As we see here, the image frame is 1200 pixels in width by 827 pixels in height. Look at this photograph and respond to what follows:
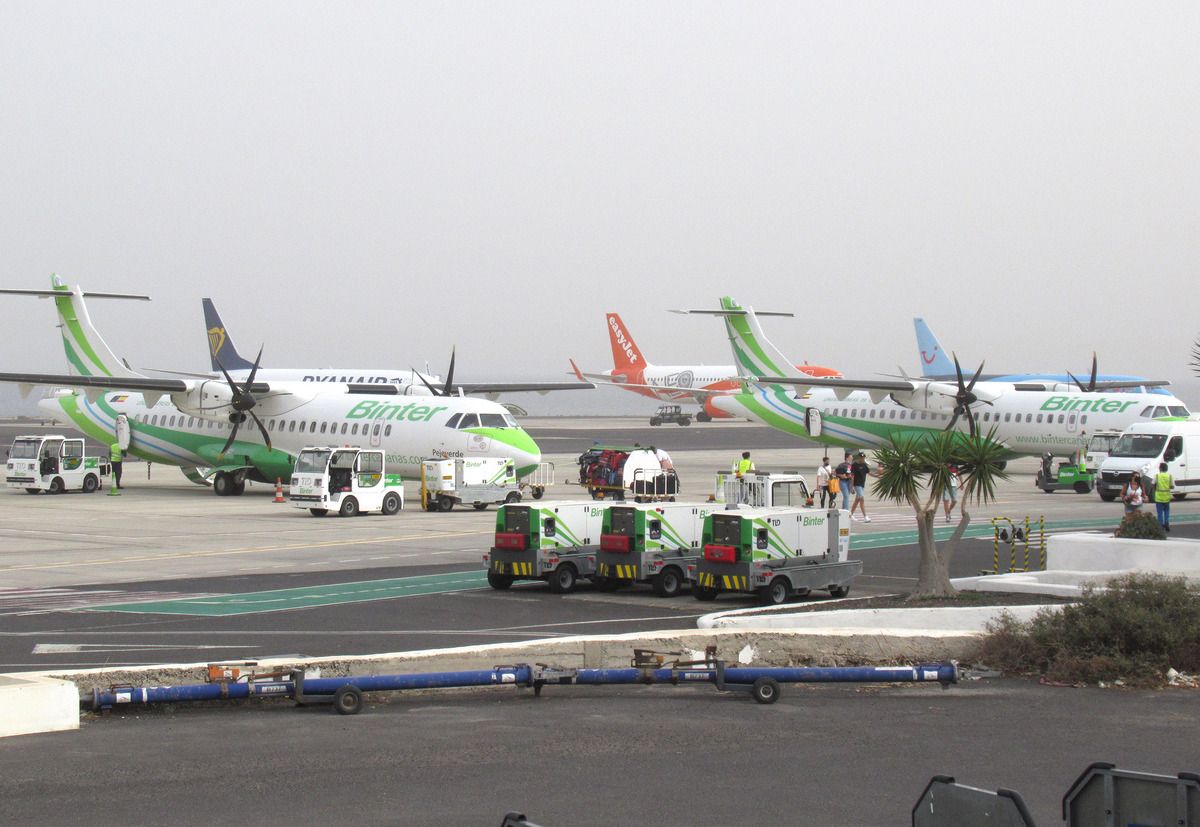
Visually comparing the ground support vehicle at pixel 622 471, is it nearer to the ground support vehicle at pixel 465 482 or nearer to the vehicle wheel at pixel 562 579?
the ground support vehicle at pixel 465 482

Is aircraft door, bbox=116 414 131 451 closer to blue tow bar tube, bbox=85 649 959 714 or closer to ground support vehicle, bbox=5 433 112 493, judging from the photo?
ground support vehicle, bbox=5 433 112 493

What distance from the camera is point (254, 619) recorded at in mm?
17375

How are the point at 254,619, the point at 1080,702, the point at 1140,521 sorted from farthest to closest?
the point at 1140,521, the point at 254,619, the point at 1080,702

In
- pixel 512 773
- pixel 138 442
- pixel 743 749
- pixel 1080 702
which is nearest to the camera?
pixel 512 773

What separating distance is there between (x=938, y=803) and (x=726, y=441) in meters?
79.8

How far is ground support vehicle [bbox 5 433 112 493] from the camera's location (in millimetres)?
41938

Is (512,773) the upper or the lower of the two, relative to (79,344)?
lower

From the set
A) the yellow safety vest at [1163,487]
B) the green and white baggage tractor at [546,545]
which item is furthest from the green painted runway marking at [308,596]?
the yellow safety vest at [1163,487]

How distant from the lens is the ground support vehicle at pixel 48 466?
4194 centimetres

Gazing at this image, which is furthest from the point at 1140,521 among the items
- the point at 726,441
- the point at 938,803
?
the point at 726,441

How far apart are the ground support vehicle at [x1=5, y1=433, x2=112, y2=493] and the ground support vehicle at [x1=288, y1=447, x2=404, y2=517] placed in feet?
39.0

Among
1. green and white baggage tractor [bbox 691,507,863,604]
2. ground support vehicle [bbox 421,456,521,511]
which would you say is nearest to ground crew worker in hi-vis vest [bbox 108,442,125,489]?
ground support vehicle [bbox 421,456,521,511]

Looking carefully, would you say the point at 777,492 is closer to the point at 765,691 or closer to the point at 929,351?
the point at 765,691

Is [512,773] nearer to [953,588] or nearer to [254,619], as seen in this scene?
[254,619]
